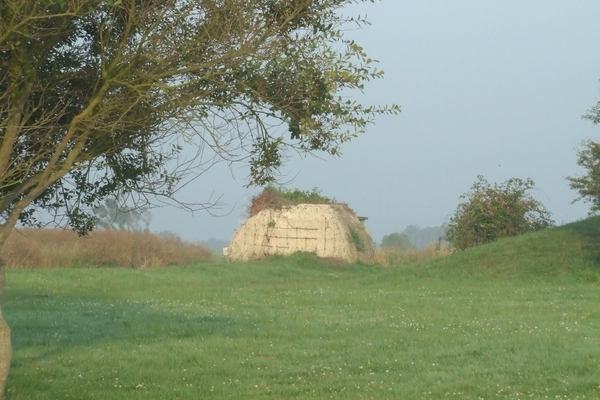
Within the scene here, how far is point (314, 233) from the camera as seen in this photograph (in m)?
37.7

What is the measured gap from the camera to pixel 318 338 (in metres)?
12.1

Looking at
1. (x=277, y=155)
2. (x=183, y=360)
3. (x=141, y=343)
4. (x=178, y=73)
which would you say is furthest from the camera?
(x=141, y=343)

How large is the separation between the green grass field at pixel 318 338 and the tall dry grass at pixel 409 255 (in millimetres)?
15697

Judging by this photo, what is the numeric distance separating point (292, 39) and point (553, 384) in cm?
473

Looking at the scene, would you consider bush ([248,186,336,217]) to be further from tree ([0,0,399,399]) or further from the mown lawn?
tree ([0,0,399,399])

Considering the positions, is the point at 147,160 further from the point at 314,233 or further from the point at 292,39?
the point at 314,233

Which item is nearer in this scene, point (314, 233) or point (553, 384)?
point (553, 384)

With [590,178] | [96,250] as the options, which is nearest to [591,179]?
[590,178]

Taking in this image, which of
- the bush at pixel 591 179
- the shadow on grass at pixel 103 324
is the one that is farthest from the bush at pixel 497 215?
the shadow on grass at pixel 103 324

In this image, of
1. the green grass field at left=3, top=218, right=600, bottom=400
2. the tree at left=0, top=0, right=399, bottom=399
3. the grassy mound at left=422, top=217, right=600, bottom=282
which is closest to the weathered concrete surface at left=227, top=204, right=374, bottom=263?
the grassy mound at left=422, top=217, right=600, bottom=282

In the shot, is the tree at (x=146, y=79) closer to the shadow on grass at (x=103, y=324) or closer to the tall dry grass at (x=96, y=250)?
the shadow on grass at (x=103, y=324)

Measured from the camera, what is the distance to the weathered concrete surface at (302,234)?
1471 inches

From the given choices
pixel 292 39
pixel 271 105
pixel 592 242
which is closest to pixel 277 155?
pixel 271 105

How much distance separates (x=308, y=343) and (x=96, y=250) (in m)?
25.1
